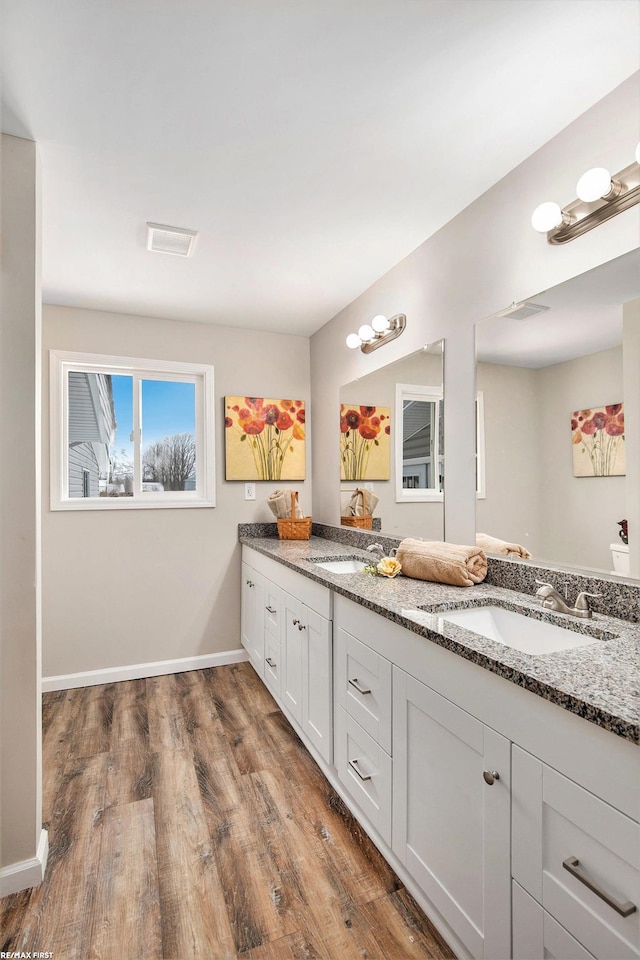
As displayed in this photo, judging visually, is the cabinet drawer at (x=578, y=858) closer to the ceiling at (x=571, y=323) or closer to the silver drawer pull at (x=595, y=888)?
the silver drawer pull at (x=595, y=888)

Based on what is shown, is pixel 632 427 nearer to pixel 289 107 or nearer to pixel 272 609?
pixel 289 107

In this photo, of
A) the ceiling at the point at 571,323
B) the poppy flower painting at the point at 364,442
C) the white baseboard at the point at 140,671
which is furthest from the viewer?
the white baseboard at the point at 140,671

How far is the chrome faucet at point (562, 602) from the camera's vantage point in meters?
1.43

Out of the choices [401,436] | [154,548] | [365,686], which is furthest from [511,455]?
[154,548]

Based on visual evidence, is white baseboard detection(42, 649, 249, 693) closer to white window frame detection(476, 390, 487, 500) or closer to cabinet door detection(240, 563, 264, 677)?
cabinet door detection(240, 563, 264, 677)

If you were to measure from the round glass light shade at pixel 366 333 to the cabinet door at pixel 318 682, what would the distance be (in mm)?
1494

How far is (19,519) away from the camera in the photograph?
1562 millimetres

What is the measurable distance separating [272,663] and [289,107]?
243 cm

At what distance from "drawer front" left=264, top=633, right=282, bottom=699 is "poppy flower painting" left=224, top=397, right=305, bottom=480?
1.18m

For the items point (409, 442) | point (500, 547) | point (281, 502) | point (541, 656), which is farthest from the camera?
point (281, 502)

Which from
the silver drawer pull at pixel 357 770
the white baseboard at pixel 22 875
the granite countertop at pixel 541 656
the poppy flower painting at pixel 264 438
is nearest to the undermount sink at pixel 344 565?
the granite countertop at pixel 541 656

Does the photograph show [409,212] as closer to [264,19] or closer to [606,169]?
[606,169]

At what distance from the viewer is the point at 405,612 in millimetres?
1422

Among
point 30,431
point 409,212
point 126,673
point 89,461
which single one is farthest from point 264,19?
point 126,673
